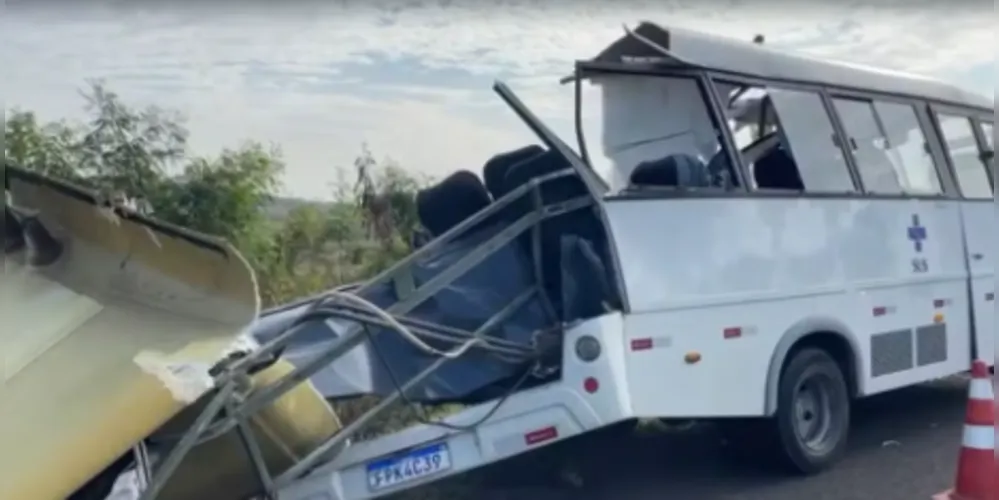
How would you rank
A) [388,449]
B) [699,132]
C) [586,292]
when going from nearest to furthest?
[388,449]
[586,292]
[699,132]

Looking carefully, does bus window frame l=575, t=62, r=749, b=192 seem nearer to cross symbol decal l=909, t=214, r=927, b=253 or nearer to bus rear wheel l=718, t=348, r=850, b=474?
bus rear wheel l=718, t=348, r=850, b=474

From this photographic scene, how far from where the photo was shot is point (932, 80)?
29.4 feet

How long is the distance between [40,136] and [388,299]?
10.3 ft

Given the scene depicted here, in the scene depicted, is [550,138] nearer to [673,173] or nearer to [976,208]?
[673,173]

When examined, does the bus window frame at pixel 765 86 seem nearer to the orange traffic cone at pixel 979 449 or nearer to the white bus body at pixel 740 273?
the white bus body at pixel 740 273

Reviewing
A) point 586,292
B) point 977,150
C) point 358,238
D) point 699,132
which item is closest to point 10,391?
point 586,292

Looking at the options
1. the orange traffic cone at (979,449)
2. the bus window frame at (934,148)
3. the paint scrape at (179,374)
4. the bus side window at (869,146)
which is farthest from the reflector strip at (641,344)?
the bus window frame at (934,148)

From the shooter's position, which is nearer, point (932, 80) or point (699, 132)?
point (699, 132)

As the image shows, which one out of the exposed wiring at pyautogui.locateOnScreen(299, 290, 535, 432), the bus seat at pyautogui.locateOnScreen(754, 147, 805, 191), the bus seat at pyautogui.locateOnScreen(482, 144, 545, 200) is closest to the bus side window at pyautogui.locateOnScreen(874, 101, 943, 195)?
the bus seat at pyautogui.locateOnScreen(754, 147, 805, 191)

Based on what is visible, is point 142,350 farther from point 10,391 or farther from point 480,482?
point 480,482

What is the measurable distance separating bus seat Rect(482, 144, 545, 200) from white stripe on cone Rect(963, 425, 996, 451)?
273 cm

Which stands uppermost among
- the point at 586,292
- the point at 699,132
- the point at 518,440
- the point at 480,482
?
the point at 699,132

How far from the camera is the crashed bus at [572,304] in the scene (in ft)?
15.1

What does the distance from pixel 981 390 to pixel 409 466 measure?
2612 mm
